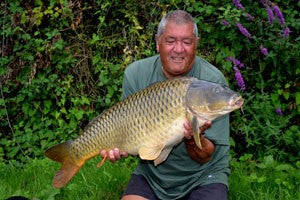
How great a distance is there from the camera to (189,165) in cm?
296

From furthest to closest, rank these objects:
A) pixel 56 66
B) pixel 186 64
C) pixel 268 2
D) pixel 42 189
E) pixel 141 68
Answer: pixel 56 66
pixel 268 2
pixel 42 189
pixel 141 68
pixel 186 64

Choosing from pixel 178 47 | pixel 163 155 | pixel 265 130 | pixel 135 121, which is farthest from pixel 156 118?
pixel 265 130

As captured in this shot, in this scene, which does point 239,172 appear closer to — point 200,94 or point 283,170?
point 283,170

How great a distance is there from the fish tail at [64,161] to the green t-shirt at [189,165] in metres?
0.39

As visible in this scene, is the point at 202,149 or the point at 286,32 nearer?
the point at 202,149

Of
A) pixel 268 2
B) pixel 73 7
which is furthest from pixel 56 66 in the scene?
pixel 268 2

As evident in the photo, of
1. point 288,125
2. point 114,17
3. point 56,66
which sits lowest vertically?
point 288,125

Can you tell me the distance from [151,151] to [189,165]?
38 centimetres

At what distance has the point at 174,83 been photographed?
254 centimetres

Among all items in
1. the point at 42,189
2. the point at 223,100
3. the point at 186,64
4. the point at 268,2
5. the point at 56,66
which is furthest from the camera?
the point at 56,66

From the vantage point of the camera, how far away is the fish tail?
2.92m

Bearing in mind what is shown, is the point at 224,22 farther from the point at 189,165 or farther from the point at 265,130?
the point at 189,165

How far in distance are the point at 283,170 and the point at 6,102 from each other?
2301 mm

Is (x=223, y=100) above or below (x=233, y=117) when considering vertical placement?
above
